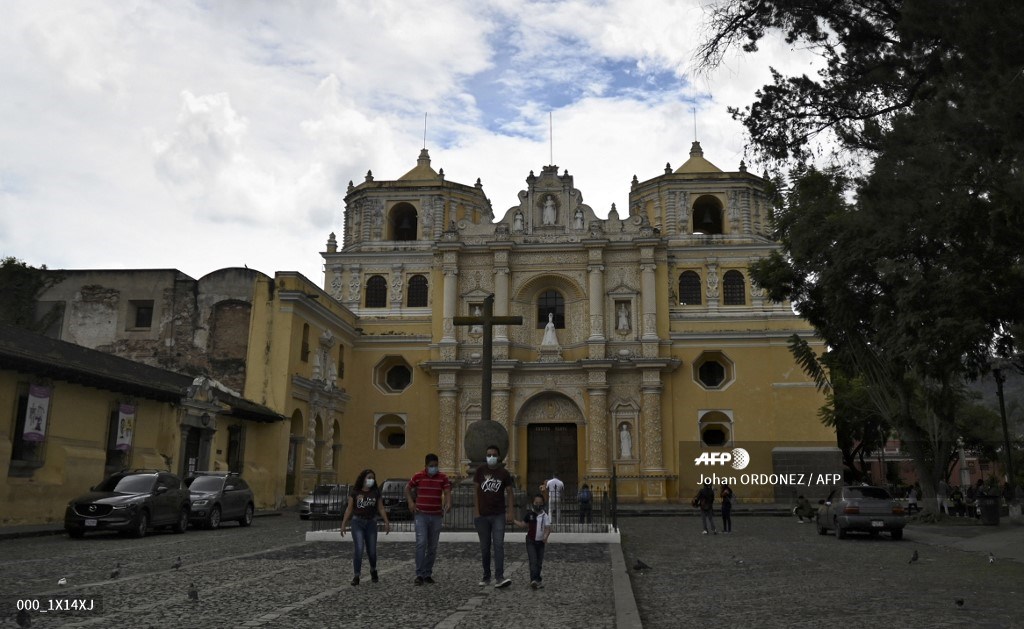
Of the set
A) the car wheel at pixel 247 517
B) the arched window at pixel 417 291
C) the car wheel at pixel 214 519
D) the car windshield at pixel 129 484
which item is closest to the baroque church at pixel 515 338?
the arched window at pixel 417 291

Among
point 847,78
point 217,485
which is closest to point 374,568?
point 847,78

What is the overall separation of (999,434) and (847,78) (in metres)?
42.7

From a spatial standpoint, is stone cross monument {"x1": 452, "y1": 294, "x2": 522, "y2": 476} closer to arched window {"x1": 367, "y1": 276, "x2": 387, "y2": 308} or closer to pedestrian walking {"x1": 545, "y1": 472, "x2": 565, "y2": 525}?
pedestrian walking {"x1": 545, "y1": 472, "x2": 565, "y2": 525}

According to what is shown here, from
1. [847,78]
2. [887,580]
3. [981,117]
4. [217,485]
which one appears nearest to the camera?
[981,117]

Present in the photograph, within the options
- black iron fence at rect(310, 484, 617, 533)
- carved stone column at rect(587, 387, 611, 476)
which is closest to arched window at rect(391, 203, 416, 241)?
carved stone column at rect(587, 387, 611, 476)

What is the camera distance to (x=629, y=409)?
116 ft

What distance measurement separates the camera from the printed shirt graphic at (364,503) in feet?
32.5

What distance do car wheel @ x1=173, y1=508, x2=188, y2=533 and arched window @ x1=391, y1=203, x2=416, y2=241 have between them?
2373 centimetres

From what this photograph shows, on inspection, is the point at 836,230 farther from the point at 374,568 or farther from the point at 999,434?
the point at 999,434

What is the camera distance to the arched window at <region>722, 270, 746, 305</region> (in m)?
37.2

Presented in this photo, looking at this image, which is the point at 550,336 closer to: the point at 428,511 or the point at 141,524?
the point at 141,524

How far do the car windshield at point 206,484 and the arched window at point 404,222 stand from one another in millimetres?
21447

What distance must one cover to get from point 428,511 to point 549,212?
29.2m

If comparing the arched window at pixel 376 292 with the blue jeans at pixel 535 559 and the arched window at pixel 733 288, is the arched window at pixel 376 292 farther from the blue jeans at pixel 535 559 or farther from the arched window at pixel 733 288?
the blue jeans at pixel 535 559
